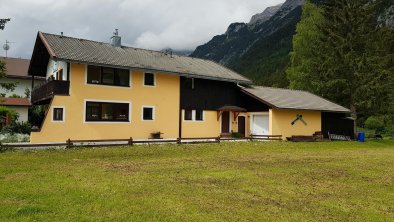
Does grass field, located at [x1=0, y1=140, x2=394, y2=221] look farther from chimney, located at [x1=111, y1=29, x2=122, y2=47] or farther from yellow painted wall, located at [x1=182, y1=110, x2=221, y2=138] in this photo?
chimney, located at [x1=111, y1=29, x2=122, y2=47]

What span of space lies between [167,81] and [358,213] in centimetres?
2322

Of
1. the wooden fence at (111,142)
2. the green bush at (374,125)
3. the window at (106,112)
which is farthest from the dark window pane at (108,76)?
the green bush at (374,125)

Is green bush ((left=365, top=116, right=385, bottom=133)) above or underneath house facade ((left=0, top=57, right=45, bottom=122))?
underneath

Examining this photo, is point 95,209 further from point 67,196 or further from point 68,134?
point 68,134

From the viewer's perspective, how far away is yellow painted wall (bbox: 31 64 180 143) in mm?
25220

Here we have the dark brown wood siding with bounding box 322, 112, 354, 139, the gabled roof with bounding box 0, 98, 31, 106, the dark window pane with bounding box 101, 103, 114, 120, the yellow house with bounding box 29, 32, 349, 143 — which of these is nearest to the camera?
the yellow house with bounding box 29, 32, 349, 143

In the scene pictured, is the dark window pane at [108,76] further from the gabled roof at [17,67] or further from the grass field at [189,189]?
the gabled roof at [17,67]

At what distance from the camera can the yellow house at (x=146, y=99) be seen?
25.7 m

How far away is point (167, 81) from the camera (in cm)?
3053

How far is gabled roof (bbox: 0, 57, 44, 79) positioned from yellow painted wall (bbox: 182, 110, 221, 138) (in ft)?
77.0

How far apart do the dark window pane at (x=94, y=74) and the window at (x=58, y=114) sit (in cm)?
295

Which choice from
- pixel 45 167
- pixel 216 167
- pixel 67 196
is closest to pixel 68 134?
pixel 45 167

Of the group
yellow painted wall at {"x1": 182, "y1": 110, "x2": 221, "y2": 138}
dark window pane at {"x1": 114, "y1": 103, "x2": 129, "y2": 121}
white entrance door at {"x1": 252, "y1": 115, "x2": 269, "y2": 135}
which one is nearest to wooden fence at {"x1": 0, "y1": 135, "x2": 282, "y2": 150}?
white entrance door at {"x1": 252, "y1": 115, "x2": 269, "y2": 135}

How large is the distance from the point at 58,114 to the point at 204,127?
12525mm
